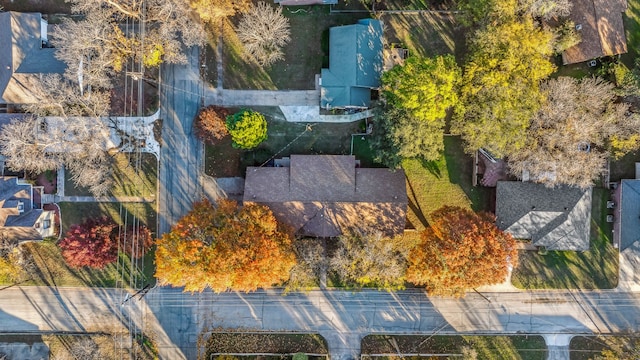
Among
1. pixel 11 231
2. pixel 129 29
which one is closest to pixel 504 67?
pixel 129 29

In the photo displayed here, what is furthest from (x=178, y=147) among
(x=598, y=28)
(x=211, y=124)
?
(x=598, y=28)

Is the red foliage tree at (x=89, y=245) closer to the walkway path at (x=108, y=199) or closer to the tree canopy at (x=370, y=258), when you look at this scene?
the walkway path at (x=108, y=199)

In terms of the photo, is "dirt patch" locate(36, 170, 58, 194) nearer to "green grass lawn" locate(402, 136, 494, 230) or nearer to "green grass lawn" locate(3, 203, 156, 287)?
"green grass lawn" locate(3, 203, 156, 287)

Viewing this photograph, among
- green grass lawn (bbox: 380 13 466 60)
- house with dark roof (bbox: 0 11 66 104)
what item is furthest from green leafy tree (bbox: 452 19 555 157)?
house with dark roof (bbox: 0 11 66 104)

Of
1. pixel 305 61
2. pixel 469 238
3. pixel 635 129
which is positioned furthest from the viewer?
pixel 305 61

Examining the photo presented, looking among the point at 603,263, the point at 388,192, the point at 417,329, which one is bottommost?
the point at 417,329

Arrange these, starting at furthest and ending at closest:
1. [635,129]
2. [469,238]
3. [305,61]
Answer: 1. [305,61]
2. [635,129]
3. [469,238]

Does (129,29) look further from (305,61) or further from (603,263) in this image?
(603,263)
